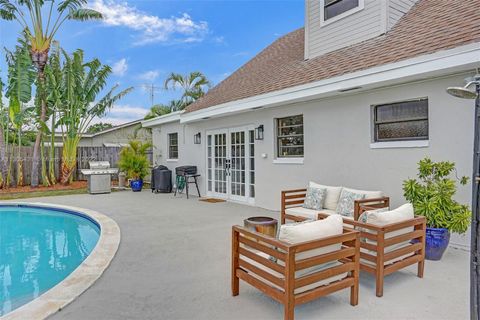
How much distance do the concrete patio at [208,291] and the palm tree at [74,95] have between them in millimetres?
9867

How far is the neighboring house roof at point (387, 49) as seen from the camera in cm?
535

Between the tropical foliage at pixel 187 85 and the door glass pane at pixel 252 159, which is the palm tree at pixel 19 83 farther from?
the door glass pane at pixel 252 159

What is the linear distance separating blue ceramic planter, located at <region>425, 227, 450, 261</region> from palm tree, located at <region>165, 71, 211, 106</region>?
53.4 feet

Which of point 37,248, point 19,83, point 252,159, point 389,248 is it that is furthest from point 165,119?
point 389,248

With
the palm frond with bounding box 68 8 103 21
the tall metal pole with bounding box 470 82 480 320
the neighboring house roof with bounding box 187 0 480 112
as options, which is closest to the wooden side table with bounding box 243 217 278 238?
the tall metal pole with bounding box 470 82 480 320

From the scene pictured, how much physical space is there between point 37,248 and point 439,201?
710 centimetres

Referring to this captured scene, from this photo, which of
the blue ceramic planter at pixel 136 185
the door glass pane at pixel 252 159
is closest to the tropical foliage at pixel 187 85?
the blue ceramic planter at pixel 136 185

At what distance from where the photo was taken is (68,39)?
1509 cm

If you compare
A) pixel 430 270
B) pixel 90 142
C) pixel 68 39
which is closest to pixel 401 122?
pixel 430 270

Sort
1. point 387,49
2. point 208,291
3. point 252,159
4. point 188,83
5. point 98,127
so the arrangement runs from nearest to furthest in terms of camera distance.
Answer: point 208,291, point 387,49, point 252,159, point 188,83, point 98,127

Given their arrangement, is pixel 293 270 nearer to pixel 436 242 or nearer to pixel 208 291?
pixel 208 291

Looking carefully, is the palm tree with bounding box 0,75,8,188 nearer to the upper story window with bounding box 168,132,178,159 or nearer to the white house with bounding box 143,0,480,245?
the upper story window with bounding box 168,132,178,159

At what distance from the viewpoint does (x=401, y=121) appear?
19.9 feet

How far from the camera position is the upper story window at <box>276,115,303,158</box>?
8.12 metres
